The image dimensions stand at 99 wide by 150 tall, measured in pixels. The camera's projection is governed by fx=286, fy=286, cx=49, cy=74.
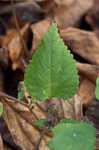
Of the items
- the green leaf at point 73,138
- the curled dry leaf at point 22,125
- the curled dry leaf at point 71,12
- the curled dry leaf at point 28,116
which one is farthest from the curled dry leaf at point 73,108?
the curled dry leaf at point 71,12

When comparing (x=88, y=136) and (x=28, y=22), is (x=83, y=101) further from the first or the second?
(x=28, y=22)

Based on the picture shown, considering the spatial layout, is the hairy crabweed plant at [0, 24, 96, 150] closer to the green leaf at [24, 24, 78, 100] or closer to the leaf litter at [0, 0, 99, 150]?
the green leaf at [24, 24, 78, 100]

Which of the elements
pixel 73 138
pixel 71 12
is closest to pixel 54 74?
pixel 73 138

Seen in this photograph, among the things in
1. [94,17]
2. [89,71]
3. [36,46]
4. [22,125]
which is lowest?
[22,125]

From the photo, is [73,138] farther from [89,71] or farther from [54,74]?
[89,71]

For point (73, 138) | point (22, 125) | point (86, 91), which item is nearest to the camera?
point (73, 138)
